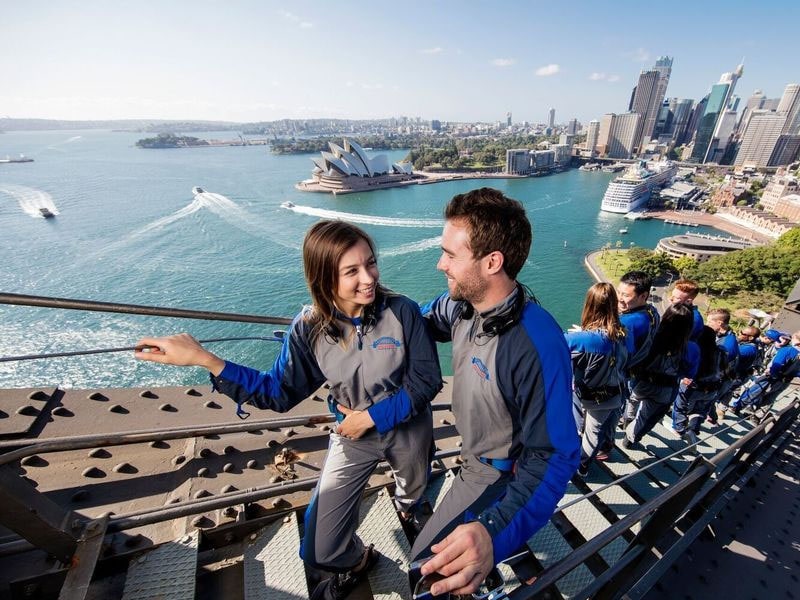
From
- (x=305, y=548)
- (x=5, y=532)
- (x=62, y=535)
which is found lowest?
(x=305, y=548)

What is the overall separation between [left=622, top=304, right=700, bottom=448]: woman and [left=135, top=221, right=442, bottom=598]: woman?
6.19 feet

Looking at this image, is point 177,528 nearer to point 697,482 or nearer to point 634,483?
point 697,482

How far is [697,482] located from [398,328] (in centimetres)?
119

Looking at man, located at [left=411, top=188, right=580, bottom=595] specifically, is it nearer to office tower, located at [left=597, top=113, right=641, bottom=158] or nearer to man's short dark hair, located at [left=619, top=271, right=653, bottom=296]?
man's short dark hair, located at [left=619, top=271, right=653, bottom=296]

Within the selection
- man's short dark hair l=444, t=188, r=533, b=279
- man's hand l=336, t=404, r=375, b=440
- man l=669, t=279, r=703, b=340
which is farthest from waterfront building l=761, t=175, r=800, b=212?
man's hand l=336, t=404, r=375, b=440

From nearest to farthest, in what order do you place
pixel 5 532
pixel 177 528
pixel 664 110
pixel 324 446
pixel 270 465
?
pixel 5 532 → pixel 177 528 → pixel 270 465 → pixel 324 446 → pixel 664 110

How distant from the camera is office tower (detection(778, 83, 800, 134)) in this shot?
8788cm

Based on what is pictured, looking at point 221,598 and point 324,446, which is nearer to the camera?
point 221,598

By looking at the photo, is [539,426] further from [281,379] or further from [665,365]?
[665,365]

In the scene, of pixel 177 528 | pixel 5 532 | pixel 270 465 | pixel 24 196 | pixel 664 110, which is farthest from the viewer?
pixel 664 110

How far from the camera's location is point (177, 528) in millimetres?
1382

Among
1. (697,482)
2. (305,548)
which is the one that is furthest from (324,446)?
(697,482)

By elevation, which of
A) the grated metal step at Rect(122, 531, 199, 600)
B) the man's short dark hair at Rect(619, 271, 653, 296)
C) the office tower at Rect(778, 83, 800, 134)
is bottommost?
the grated metal step at Rect(122, 531, 199, 600)

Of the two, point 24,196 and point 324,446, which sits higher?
point 324,446
